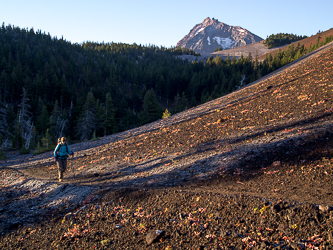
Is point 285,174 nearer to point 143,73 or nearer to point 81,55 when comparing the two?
point 143,73

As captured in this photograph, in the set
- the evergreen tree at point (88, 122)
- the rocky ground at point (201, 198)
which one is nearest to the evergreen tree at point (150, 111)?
the evergreen tree at point (88, 122)

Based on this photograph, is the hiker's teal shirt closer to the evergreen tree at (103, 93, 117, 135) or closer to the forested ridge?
the forested ridge

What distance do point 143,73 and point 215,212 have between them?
391 feet

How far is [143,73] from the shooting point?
396ft

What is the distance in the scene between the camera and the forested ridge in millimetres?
57453

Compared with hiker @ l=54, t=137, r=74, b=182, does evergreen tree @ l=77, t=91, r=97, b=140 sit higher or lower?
lower

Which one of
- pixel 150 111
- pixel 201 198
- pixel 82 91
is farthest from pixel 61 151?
pixel 82 91

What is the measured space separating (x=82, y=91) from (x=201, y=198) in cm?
8642

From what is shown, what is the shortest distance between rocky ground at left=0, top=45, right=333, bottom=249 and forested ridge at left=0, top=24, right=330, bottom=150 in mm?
27623

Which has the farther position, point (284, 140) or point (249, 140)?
point (249, 140)

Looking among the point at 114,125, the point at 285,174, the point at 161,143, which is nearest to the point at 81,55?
the point at 114,125

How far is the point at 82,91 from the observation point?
85.1 metres

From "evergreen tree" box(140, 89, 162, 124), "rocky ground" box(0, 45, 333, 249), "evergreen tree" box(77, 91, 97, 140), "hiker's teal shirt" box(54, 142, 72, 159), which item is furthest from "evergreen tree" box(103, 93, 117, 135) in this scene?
"hiker's teal shirt" box(54, 142, 72, 159)

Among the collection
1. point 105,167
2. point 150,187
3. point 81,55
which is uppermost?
point 81,55
